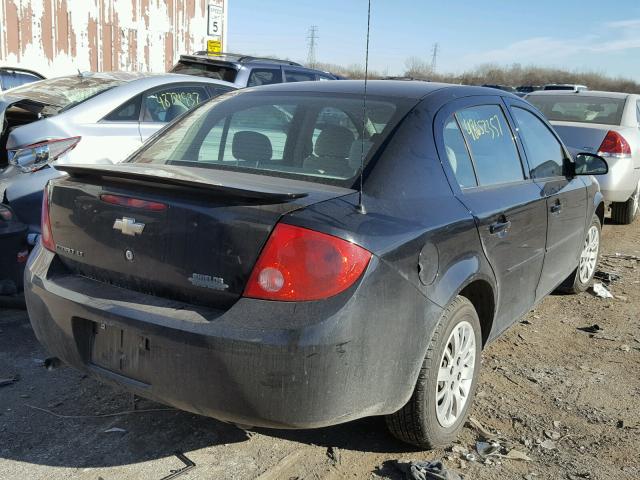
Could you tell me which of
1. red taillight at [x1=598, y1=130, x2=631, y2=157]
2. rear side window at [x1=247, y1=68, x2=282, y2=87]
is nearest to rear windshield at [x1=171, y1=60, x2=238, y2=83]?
rear side window at [x1=247, y1=68, x2=282, y2=87]

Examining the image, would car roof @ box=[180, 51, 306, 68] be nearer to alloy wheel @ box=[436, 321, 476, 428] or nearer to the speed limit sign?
the speed limit sign

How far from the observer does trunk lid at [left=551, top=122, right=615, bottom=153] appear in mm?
7715

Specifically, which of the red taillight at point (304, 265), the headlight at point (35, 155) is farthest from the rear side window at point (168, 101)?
the red taillight at point (304, 265)

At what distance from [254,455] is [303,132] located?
1553mm

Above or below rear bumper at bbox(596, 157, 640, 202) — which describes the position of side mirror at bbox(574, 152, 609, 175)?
above

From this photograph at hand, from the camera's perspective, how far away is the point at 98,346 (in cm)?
264

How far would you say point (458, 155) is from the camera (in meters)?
3.22

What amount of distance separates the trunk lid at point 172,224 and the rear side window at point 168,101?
3.33 m

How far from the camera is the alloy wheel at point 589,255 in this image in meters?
5.36

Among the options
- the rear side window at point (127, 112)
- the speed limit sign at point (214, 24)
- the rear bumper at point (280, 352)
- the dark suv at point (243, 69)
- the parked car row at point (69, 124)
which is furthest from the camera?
the speed limit sign at point (214, 24)

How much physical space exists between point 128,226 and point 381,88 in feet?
4.99

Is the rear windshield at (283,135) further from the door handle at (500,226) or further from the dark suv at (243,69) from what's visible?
the dark suv at (243,69)

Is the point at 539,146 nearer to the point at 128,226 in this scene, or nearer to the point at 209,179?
the point at 209,179

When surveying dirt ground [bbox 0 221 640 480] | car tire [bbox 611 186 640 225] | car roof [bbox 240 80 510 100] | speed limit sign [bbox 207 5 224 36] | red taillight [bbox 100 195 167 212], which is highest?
speed limit sign [bbox 207 5 224 36]
